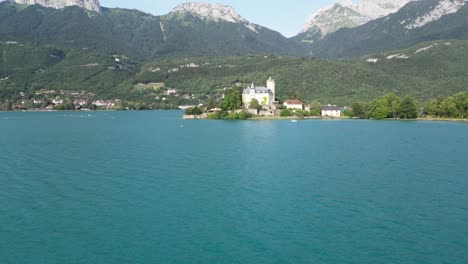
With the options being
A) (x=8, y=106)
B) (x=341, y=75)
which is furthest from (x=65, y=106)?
(x=341, y=75)

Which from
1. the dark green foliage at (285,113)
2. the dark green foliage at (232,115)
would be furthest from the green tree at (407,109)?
Result: the dark green foliage at (232,115)

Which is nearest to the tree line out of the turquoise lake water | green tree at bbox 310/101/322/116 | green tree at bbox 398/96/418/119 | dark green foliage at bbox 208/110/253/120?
green tree at bbox 398/96/418/119

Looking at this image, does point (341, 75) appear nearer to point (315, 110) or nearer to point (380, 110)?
point (315, 110)

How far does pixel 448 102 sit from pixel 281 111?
3220 centimetres

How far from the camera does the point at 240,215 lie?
2034 centimetres

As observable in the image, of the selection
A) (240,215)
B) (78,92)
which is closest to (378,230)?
(240,215)

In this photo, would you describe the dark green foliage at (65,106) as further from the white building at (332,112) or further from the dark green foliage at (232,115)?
the white building at (332,112)

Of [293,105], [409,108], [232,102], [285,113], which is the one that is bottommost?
[285,113]

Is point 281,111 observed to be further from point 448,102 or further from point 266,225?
point 266,225

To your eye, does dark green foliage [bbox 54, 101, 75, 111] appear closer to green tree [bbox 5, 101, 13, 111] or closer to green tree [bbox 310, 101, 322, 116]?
green tree [bbox 5, 101, 13, 111]

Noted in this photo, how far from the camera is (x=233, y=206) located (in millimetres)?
21750

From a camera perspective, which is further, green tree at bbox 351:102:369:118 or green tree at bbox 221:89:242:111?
green tree at bbox 351:102:369:118

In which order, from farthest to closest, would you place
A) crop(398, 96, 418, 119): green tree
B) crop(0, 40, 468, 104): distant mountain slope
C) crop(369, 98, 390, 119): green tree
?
crop(0, 40, 468, 104): distant mountain slope → crop(369, 98, 390, 119): green tree → crop(398, 96, 418, 119): green tree

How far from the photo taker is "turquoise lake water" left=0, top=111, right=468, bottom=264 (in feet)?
53.4
